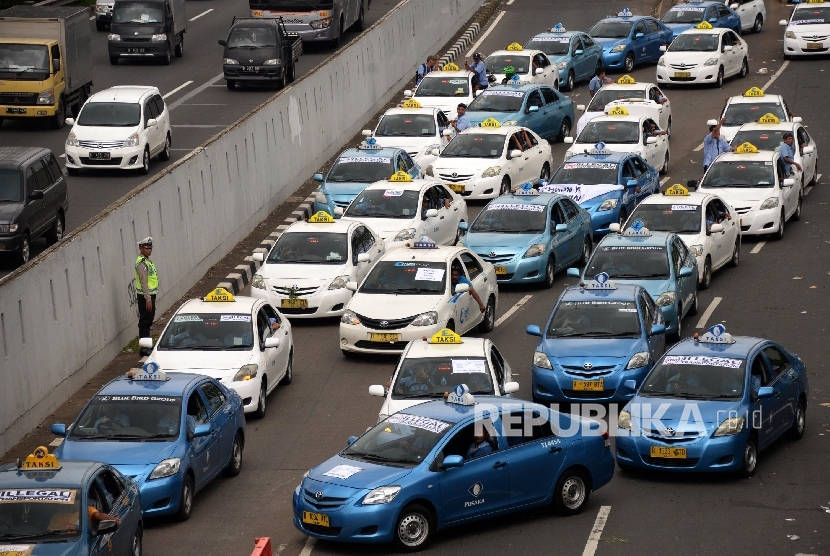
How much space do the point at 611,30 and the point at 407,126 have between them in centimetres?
1330

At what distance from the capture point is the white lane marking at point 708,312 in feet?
81.7

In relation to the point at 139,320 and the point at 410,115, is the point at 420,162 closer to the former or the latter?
the point at 410,115

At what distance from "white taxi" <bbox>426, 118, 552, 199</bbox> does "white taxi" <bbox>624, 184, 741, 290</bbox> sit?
494cm

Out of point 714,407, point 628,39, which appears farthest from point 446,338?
point 628,39

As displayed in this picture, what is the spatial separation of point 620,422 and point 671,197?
10496 mm

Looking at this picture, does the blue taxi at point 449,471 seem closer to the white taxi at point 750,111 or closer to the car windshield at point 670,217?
the car windshield at point 670,217

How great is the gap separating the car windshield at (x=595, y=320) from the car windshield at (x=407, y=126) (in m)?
14.7

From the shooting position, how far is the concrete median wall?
20875 millimetres

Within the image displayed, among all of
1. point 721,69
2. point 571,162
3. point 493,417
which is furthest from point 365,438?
point 721,69

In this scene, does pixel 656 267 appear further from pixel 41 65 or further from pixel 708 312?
pixel 41 65

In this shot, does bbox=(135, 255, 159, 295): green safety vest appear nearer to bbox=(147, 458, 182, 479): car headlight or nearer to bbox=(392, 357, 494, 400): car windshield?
bbox=(392, 357, 494, 400): car windshield

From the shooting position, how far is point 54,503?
1407 cm

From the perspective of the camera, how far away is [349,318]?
77.5ft

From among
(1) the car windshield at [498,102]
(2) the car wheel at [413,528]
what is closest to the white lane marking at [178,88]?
(1) the car windshield at [498,102]
